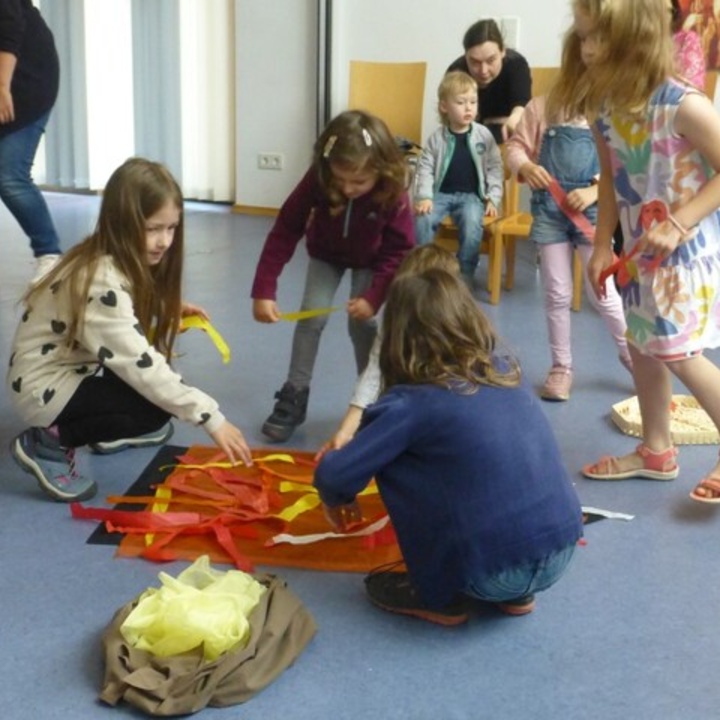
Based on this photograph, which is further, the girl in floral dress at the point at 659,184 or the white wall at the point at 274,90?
the white wall at the point at 274,90

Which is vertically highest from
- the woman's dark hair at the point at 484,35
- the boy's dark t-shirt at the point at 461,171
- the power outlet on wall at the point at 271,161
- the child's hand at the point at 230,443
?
the woman's dark hair at the point at 484,35

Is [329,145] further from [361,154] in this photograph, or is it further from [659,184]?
[659,184]

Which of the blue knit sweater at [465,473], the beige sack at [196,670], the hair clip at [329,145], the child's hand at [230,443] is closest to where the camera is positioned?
the beige sack at [196,670]

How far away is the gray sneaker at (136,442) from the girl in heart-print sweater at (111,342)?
20 centimetres

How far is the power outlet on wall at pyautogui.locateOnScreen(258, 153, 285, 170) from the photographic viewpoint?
20.1 ft

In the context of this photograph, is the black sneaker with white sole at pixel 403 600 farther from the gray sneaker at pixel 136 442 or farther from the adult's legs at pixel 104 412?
the gray sneaker at pixel 136 442

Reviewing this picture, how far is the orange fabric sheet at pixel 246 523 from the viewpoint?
1.92 metres

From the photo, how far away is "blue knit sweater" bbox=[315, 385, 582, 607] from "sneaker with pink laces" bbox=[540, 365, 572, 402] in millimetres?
1249

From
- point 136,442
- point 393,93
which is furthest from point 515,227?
point 136,442

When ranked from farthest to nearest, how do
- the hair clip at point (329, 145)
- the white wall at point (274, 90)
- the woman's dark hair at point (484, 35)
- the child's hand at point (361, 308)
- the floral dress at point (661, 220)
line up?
the white wall at point (274, 90)
the woman's dark hair at point (484, 35)
the child's hand at point (361, 308)
the hair clip at point (329, 145)
the floral dress at point (661, 220)

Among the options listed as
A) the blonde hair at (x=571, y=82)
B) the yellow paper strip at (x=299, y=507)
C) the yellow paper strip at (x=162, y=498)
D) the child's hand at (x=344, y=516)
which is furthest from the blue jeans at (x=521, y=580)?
the blonde hair at (x=571, y=82)

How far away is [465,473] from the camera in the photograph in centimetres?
159

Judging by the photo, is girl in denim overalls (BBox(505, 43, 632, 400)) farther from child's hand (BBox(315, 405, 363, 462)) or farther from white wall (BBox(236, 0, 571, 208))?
white wall (BBox(236, 0, 571, 208))

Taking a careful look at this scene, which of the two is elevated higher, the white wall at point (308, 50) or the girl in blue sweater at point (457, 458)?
the white wall at point (308, 50)
